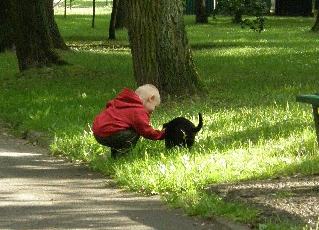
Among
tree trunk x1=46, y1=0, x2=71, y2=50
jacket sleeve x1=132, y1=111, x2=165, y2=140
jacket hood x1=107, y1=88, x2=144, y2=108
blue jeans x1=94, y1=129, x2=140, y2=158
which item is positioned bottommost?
tree trunk x1=46, y1=0, x2=71, y2=50

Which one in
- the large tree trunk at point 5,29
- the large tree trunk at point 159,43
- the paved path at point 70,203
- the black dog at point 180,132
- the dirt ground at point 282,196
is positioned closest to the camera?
the dirt ground at point 282,196

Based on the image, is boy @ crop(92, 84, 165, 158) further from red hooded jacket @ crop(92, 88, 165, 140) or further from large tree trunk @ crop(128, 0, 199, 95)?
large tree trunk @ crop(128, 0, 199, 95)

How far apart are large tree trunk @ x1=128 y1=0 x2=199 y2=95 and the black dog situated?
5.00 metres

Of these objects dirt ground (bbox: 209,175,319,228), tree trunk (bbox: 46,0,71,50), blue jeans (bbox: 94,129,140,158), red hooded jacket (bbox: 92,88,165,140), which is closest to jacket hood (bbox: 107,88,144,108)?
red hooded jacket (bbox: 92,88,165,140)

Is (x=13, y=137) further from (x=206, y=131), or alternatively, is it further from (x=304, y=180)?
(x=304, y=180)

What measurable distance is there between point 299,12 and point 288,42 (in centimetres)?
3121

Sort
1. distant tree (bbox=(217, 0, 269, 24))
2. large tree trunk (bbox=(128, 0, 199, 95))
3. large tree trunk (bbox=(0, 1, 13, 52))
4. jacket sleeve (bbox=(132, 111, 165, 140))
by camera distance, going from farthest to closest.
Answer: large tree trunk (bbox=(0, 1, 13, 52)) → distant tree (bbox=(217, 0, 269, 24)) → large tree trunk (bbox=(128, 0, 199, 95)) → jacket sleeve (bbox=(132, 111, 165, 140))

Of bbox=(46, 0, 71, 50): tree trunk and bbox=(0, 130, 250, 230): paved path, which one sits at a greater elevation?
bbox=(0, 130, 250, 230): paved path

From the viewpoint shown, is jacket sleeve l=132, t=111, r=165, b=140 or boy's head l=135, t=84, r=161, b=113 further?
boy's head l=135, t=84, r=161, b=113

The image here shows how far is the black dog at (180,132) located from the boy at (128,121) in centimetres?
9

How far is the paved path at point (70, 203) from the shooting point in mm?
7391

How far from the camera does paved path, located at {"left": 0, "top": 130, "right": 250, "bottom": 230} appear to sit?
7391 millimetres

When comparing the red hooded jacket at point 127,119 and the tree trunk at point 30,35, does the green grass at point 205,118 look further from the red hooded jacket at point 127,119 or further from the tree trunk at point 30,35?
the tree trunk at point 30,35

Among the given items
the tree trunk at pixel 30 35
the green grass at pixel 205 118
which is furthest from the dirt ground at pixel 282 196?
the tree trunk at pixel 30 35
